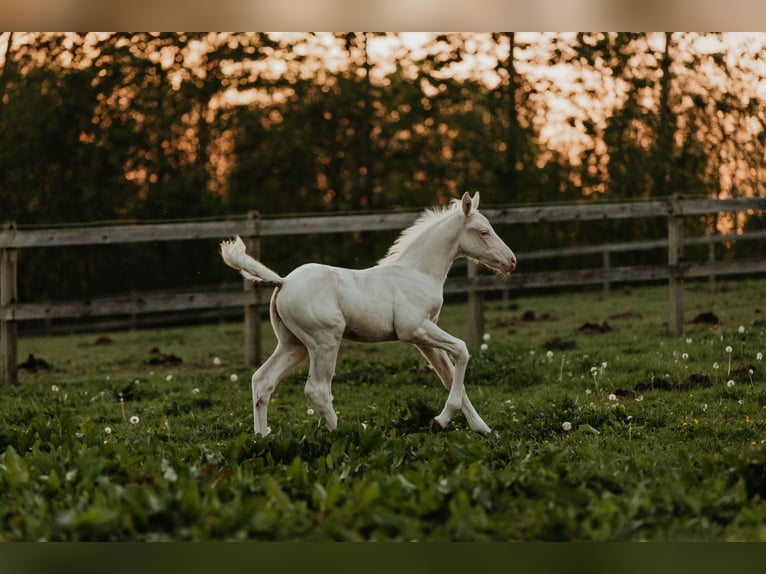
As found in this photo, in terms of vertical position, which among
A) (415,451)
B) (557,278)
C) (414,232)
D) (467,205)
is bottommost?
(415,451)

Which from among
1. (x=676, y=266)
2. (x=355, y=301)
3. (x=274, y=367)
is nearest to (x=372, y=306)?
(x=355, y=301)

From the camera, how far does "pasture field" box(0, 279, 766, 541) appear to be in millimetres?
4914

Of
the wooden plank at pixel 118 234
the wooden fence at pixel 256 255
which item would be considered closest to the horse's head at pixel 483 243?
the wooden fence at pixel 256 255

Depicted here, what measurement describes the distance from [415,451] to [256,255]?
5.61 metres

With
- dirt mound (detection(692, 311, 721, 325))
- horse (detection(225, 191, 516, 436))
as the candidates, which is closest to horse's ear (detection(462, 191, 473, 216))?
horse (detection(225, 191, 516, 436))

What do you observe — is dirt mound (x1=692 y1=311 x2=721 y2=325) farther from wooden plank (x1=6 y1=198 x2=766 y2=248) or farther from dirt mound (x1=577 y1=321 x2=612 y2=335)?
wooden plank (x1=6 y1=198 x2=766 y2=248)

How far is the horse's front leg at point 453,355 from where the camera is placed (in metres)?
7.13

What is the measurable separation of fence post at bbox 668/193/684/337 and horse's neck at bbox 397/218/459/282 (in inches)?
209

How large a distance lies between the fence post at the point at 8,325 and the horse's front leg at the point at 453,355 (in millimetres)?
5914

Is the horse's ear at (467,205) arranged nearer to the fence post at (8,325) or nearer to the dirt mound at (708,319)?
the fence post at (8,325)

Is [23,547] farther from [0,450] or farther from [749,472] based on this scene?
[749,472]

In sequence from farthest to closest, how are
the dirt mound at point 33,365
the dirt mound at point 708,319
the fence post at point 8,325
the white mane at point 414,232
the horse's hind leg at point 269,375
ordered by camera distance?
1. the dirt mound at point 708,319
2. the dirt mound at point 33,365
3. the fence post at point 8,325
4. the white mane at point 414,232
5. the horse's hind leg at point 269,375

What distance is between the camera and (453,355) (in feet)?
23.8

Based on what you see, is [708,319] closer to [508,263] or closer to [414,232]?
[508,263]
